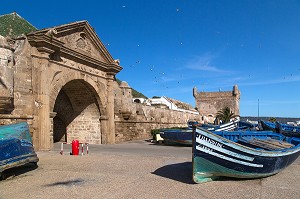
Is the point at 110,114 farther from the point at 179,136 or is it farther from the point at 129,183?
the point at 129,183

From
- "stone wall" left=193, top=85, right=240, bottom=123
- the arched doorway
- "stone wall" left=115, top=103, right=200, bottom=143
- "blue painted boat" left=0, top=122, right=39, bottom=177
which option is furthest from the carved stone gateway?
"stone wall" left=193, top=85, right=240, bottom=123

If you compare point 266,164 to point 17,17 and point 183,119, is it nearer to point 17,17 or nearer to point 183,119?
point 17,17

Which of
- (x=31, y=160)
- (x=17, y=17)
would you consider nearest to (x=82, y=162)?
(x=31, y=160)

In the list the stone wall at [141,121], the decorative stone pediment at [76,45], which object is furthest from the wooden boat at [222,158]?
the stone wall at [141,121]

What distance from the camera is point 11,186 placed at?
20.2 feet

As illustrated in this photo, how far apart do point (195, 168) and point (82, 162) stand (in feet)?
14.4

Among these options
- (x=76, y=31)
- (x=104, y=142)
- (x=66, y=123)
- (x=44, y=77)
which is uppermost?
(x=76, y=31)

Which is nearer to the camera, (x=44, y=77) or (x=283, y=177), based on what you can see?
(x=283, y=177)

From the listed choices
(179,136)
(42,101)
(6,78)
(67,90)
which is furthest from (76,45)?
(179,136)

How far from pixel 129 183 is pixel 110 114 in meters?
10.8

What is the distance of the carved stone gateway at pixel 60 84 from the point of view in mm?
11000

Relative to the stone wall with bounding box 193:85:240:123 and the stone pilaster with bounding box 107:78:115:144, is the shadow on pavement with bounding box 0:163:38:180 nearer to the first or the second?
the stone pilaster with bounding box 107:78:115:144

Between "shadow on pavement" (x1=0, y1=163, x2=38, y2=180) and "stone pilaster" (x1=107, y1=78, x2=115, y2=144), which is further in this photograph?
"stone pilaster" (x1=107, y1=78, x2=115, y2=144)

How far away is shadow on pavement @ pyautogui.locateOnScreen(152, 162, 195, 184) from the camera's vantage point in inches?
269
